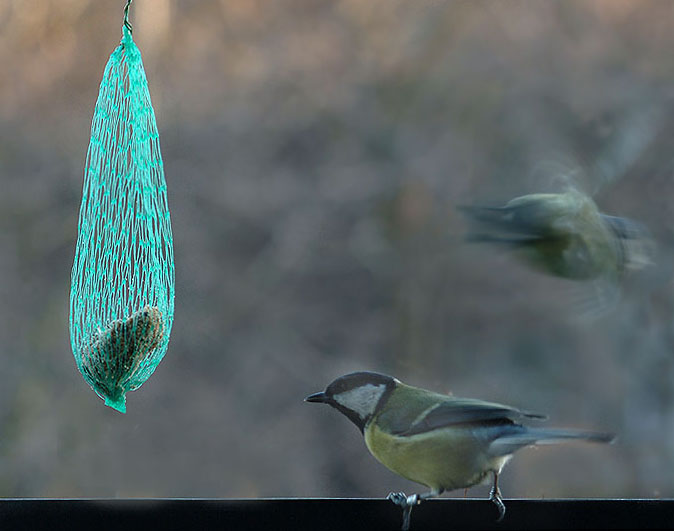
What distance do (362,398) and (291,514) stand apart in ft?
0.89

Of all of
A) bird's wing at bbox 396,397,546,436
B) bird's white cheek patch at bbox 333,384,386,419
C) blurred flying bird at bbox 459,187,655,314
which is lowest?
bird's wing at bbox 396,397,546,436

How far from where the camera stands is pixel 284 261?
2.60m

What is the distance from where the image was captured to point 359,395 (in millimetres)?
1392

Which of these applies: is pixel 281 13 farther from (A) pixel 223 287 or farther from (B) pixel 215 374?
(B) pixel 215 374

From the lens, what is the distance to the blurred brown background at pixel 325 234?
2.54 metres

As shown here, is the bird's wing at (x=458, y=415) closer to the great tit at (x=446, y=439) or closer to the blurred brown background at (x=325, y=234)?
the great tit at (x=446, y=439)

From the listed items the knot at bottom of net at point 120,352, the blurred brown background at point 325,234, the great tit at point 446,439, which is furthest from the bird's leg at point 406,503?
the blurred brown background at point 325,234

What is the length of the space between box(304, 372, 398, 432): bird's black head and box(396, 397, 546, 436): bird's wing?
75 mm

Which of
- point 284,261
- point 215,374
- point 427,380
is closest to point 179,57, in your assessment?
point 284,261

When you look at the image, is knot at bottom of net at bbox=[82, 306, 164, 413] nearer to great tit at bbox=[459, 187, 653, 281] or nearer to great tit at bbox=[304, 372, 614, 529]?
great tit at bbox=[304, 372, 614, 529]

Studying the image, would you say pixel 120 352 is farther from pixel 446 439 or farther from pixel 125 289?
pixel 446 439

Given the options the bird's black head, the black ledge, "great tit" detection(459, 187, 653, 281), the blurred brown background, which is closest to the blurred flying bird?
"great tit" detection(459, 187, 653, 281)

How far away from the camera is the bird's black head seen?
1.38 meters

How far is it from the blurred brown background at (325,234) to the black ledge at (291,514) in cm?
132
